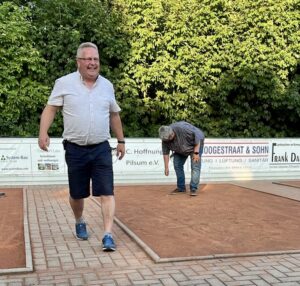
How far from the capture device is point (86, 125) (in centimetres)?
537

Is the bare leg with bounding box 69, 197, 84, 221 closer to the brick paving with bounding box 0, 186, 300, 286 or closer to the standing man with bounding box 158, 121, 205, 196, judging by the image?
the brick paving with bounding box 0, 186, 300, 286

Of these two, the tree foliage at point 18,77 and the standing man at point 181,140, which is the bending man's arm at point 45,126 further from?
the tree foliage at point 18,77

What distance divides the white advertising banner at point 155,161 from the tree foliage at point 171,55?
Answer: 2868 millimetres

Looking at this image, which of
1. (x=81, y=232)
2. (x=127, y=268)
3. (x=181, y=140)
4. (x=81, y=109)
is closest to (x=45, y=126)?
(x=81, y=109)

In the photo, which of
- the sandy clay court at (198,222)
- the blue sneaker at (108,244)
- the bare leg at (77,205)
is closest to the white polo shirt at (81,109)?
the bare leg at (77,205)

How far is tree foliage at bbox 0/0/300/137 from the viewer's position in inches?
597

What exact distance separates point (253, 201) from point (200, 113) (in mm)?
7423

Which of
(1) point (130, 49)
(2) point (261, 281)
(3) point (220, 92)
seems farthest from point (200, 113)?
(2) point (261, 281)

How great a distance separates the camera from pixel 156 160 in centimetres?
1295

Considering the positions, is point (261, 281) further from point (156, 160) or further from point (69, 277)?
point (156, 160)

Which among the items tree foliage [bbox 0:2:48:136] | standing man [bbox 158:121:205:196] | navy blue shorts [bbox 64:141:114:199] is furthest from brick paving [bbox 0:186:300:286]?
tree foliage [bbox 0:2:48:136]

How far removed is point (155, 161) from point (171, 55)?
452cm

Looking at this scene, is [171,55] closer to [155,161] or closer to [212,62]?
[212,62]

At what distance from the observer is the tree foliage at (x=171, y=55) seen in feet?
49.8
